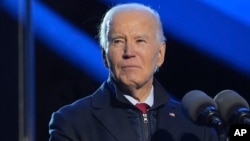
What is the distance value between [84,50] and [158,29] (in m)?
1.27

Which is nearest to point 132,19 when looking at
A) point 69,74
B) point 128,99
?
point 128,99

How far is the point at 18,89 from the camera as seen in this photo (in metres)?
2.46

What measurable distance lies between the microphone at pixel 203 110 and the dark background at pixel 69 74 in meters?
1.51

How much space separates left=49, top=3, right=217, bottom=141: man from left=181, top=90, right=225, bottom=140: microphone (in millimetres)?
204

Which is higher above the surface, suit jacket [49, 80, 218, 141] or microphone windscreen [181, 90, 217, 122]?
microphone windscreen [181, 90, 217, 122]

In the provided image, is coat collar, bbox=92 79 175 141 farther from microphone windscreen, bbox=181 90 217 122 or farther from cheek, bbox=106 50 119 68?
microphone windscreen, bbox=181 90 217 122

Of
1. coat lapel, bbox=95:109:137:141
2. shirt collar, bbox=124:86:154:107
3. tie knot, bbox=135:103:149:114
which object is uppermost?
shirt collar, bbox=124:86:154:107

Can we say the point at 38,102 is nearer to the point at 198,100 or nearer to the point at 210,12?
the point at 210,12

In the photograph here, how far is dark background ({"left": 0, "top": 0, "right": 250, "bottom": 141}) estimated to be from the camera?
2465mm

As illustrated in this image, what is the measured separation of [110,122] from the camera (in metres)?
1.37

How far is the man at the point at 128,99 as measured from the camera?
4.34ft

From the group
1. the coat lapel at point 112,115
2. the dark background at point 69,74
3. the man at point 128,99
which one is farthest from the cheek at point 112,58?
the dark background at point 69,74

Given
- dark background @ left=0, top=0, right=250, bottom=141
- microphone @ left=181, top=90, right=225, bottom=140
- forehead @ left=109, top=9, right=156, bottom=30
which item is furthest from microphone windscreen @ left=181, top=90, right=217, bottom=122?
dark background @ left=0, top=0, right=250, bottom=141

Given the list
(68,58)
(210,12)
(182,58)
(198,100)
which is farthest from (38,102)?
(198,100)
